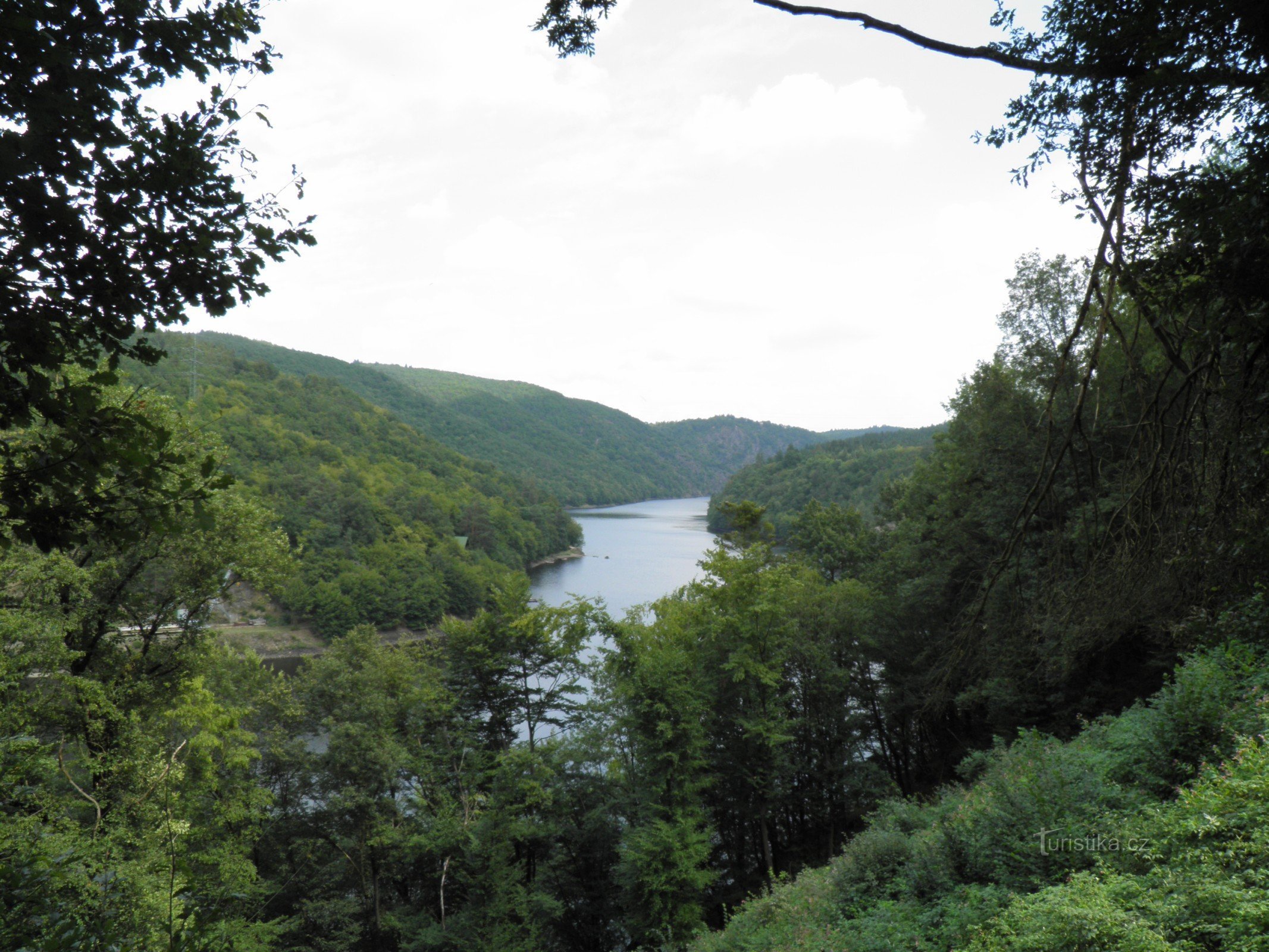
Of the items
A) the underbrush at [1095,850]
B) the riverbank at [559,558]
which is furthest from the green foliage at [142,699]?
the riverbank at [559,558]

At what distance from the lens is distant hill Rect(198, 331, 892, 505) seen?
422 ft

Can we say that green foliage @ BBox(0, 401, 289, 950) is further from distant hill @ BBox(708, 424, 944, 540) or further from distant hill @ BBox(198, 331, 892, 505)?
distant hill @ BBox(198, 331, 892, 505)

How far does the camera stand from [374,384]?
5433 inches

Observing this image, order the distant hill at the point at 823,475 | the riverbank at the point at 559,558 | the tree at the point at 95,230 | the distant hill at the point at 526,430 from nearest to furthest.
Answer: the tree at the point at 95,230 < the riverbank at the point at 559,558 < the distant hill at the point at 823,475 < the distant hill at the point at 526,430

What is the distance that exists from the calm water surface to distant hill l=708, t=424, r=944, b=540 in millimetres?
5623

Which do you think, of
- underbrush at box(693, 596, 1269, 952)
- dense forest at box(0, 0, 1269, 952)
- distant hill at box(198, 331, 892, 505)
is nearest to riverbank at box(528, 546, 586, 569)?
distant hill at box(198, 331, 892, 505)

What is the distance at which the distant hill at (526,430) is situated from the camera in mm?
128750

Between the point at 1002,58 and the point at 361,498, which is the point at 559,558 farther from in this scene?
the point at 1002,58

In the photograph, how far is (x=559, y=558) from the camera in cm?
6681

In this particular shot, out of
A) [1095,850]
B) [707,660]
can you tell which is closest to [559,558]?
[707,660]

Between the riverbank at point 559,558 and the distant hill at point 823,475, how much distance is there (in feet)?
51.0

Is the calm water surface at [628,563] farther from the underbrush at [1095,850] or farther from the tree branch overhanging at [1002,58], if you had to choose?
the tree branch overhanging at [1002,58]

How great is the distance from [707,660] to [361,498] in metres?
42.4

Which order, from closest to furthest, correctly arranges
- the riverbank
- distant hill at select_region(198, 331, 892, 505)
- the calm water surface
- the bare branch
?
1. the bare branch
2. the calm water surface
3. the riverbank
4. distant hill at select_region(198, 331, 892, 505)
